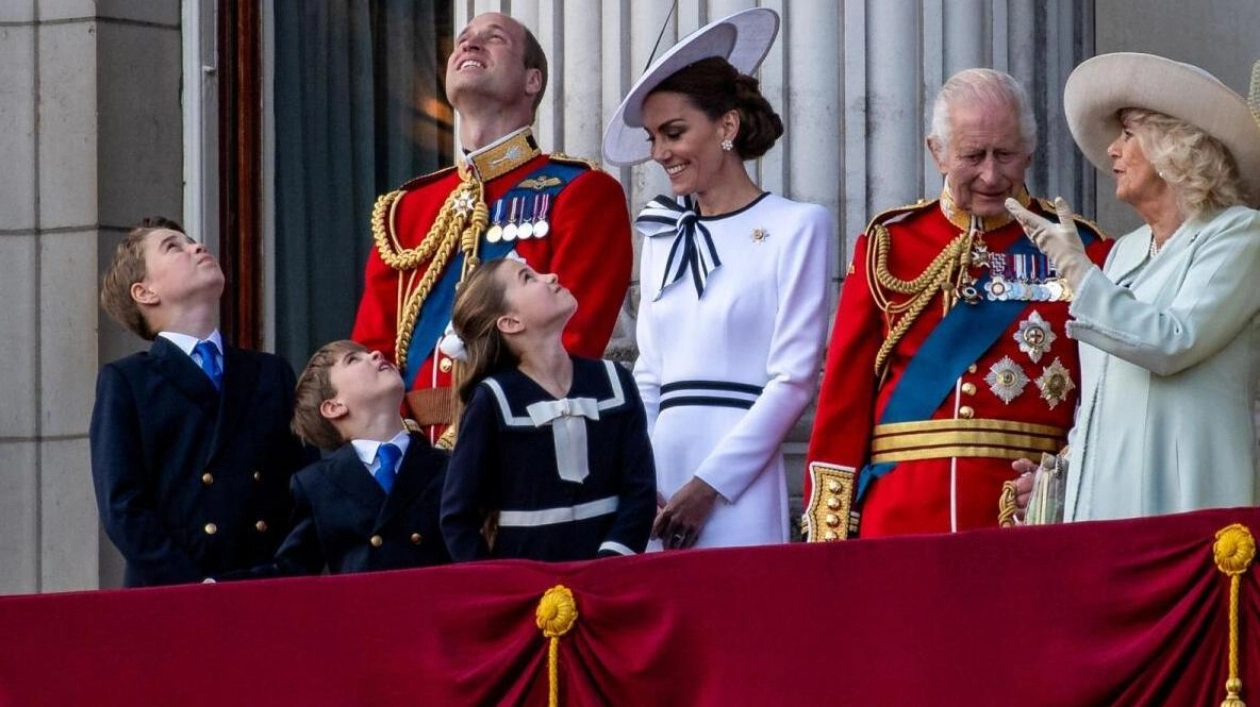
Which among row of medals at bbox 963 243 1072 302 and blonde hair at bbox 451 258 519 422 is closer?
blonde hair at bbox 451 258 519 422

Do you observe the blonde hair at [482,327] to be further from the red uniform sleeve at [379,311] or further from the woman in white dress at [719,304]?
the red uniform sleeve at [379,311]

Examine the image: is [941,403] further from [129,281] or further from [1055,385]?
[129,281]

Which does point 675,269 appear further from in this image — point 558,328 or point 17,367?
point 17,367

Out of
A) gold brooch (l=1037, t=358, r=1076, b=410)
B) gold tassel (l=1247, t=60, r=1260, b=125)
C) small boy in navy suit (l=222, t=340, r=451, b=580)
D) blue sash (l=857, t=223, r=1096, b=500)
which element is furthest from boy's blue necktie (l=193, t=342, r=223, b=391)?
gold tassel (l=1247, t=60, r=1260, b=125)

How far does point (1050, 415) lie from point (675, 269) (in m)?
0.95

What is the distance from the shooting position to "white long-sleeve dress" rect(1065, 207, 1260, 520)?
5.95 m

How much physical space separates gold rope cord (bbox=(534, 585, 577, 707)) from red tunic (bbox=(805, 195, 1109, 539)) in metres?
1.28

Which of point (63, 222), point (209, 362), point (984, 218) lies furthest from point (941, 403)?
point (63, 222)

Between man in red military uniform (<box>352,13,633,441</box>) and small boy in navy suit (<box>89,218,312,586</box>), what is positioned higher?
man in red military uniform (<box>352,13,633,441</box>)

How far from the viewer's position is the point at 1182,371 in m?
6.04

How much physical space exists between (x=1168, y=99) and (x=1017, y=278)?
90cm

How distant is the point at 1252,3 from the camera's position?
9.29m

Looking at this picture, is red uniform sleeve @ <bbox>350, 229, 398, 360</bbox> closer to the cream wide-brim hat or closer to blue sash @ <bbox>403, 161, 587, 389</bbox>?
blue sash @ <bbox>403, 161, 587, 389</bbox>

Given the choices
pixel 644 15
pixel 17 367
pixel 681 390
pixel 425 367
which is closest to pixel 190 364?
pixel 425 367
